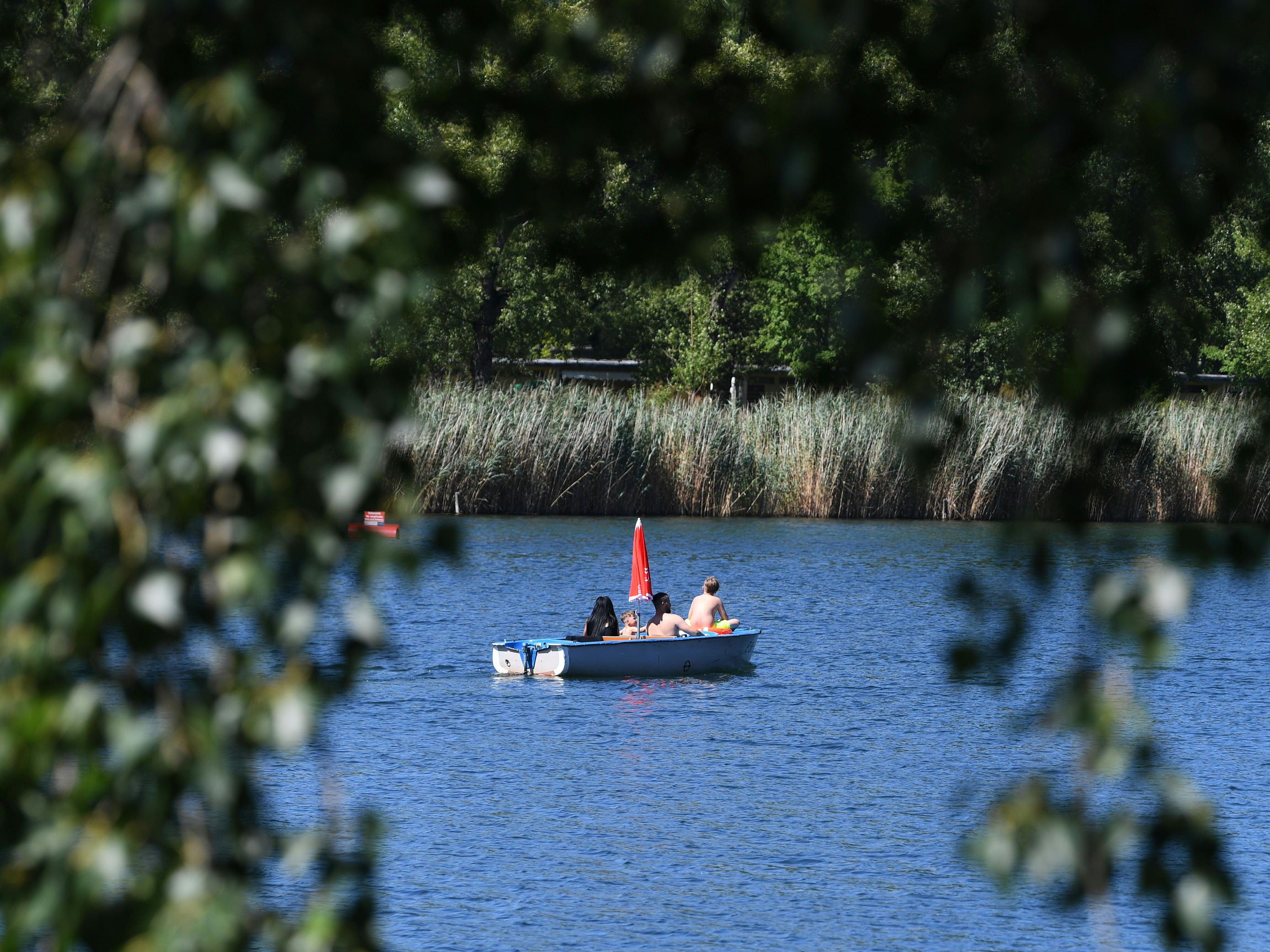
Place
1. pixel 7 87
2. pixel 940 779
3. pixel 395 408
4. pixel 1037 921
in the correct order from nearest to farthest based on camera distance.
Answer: pixel 395 408 < pixel 7 87 < pixel 1037 921 < pixel 940 779

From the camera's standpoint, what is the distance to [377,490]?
7.43 feet

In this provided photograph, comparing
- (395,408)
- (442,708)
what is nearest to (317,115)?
(395,408)

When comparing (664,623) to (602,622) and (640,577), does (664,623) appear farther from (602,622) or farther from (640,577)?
(640,577)

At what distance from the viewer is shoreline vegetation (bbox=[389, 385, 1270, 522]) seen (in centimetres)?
4172

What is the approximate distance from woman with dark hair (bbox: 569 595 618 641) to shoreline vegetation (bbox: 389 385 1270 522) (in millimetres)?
17682

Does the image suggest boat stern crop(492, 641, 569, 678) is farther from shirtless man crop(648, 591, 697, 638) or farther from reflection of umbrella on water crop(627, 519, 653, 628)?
reflection of umbrella on water crop(627, 519, 653, 628)

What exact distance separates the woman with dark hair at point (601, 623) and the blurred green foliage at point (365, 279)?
18.9m

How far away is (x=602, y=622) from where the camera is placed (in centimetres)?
2253

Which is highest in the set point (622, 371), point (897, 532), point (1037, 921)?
point (622, 371)

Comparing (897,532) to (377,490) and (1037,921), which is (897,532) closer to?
(1037,921)

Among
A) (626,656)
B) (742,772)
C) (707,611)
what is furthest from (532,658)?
(742,772)

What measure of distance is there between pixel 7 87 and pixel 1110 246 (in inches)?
88.4

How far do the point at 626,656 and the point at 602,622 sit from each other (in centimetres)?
56

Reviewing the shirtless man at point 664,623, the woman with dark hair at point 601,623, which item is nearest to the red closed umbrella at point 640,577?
the shirtless man at point 664,623
